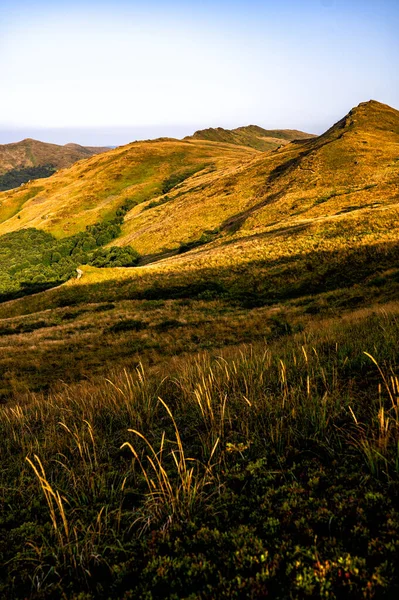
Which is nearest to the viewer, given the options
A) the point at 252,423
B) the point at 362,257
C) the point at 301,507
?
the point at 301,507

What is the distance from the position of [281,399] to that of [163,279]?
33.5 m

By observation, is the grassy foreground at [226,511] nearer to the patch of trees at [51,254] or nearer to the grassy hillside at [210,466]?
the grassy hillside at [210,466]

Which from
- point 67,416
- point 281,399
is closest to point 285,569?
point 281,399

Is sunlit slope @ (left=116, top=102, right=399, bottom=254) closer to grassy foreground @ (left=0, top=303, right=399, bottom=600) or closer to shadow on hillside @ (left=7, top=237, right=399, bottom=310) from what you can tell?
shadow on hillside @ (left=7, top=237, right=399, bottom=310)

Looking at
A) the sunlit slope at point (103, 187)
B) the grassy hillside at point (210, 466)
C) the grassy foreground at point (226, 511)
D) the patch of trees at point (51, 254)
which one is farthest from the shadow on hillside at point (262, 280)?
the sunlit slope at point (103, 187)

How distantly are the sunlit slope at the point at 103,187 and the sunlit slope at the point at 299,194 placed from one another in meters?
41.7

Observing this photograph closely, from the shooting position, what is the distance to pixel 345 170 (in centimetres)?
6575

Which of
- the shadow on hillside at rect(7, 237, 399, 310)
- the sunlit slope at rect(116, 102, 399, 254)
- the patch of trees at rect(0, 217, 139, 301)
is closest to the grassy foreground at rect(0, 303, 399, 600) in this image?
the shadow on hillside at rect(7, 237, 399, 310)

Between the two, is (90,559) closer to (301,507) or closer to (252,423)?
(301,507)

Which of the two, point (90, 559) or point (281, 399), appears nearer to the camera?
point (90, 559)

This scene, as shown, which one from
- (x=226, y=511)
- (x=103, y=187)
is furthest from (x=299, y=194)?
(x=103, y=187)

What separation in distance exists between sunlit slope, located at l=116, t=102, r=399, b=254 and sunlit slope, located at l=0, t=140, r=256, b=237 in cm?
4173

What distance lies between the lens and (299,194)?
62.8m

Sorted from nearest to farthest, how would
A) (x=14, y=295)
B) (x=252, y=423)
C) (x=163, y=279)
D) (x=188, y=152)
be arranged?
(x=252, y=423) → (x=163, y=279) → (x=14, y=295) → (x=188, y=152)
